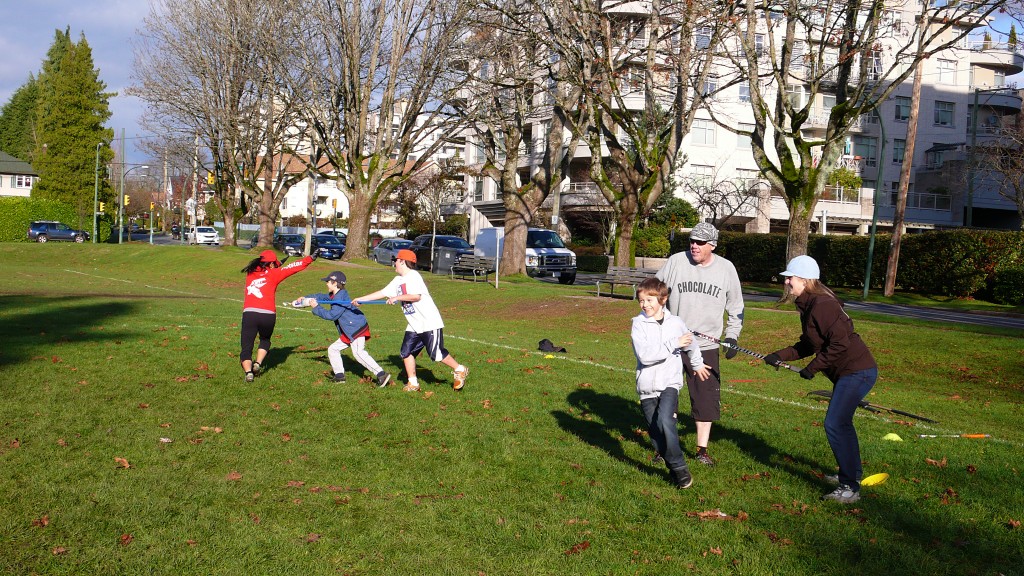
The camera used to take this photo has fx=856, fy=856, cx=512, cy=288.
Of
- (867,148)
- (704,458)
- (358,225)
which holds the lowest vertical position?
(704,458)

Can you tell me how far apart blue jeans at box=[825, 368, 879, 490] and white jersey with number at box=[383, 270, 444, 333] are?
4858 mm

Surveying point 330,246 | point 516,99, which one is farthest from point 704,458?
point 330,246

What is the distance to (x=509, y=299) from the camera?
25.1 metres

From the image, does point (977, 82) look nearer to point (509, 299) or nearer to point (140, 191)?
point (509, 299)

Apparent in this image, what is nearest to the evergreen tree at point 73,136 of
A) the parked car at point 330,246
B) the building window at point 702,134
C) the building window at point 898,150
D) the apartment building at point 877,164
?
the parked car at point 330,246

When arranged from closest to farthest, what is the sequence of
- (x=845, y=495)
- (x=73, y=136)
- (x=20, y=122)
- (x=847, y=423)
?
1. (x=845, y=495)
2. (x=847, y=423)
3. (x=73, y=136)
4. (x=20, y=122)

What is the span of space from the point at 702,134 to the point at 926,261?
86.4ft

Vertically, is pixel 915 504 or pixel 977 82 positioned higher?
pixel 977 82

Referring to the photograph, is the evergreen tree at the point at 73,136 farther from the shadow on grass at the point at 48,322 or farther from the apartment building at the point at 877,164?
the shadow on grass at the point at 48,322

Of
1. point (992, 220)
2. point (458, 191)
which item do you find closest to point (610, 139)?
point (458, 191)

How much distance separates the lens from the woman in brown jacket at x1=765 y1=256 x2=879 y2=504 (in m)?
6.36

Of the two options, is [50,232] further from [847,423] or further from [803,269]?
[847,423]

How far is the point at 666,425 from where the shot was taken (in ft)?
21.4

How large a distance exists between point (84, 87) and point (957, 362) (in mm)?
73093
